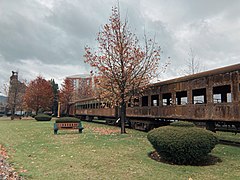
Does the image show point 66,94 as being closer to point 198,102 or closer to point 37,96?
point 37,96

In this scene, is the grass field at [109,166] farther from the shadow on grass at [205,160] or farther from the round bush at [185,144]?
the round bush at [185,144]

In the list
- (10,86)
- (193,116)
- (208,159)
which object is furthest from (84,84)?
(208,159)

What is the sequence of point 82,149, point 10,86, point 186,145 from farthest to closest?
point 10,86
point 82,149
point 186,145

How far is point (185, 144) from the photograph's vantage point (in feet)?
19.4

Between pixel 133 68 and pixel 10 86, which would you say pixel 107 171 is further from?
pixel 10 86

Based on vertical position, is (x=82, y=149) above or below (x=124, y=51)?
below

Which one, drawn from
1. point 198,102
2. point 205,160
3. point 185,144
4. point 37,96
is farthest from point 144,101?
point 37,96

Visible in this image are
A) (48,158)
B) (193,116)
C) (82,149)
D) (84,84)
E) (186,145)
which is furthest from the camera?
(84,84)

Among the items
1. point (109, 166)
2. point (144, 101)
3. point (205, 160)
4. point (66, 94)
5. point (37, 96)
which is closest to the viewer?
point (109, 166)

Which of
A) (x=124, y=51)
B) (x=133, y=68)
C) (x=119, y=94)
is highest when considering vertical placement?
(x=124, y=51)

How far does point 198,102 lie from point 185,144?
664 cm

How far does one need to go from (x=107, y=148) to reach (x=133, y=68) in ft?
21.6

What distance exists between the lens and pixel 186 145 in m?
5.93

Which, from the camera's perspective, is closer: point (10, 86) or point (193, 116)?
point (193, 116)
